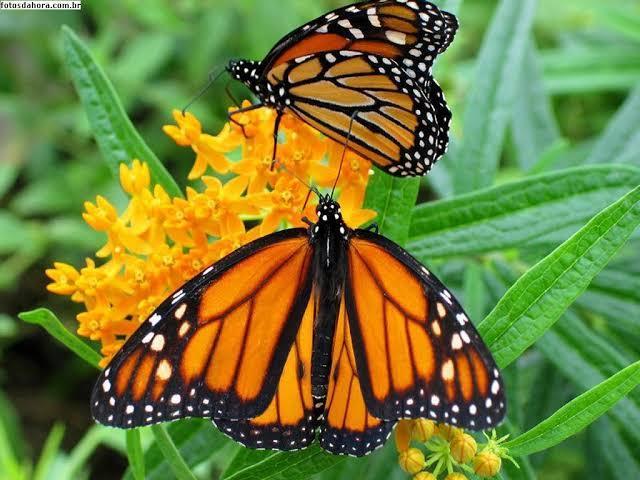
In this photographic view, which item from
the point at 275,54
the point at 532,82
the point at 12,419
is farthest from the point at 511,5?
the point at 12,419

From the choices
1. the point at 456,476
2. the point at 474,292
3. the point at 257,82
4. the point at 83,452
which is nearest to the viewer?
the point at 456,476

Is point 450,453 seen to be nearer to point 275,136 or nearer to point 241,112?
point 275,136

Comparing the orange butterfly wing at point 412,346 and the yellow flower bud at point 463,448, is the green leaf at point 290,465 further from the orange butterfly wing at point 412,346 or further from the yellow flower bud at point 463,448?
the yellow flower bud at point 463,448

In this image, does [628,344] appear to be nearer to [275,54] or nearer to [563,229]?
[563,229]

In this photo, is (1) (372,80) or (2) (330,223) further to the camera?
(1) (372,80)

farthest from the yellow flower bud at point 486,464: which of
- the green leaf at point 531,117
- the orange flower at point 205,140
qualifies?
the green leaf at point 531,117

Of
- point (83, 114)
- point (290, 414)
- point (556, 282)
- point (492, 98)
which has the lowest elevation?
point (83, 114)

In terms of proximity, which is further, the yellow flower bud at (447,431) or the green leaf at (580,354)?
the green leaf at (580,354)

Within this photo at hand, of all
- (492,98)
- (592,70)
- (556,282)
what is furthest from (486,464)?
(592,70)
